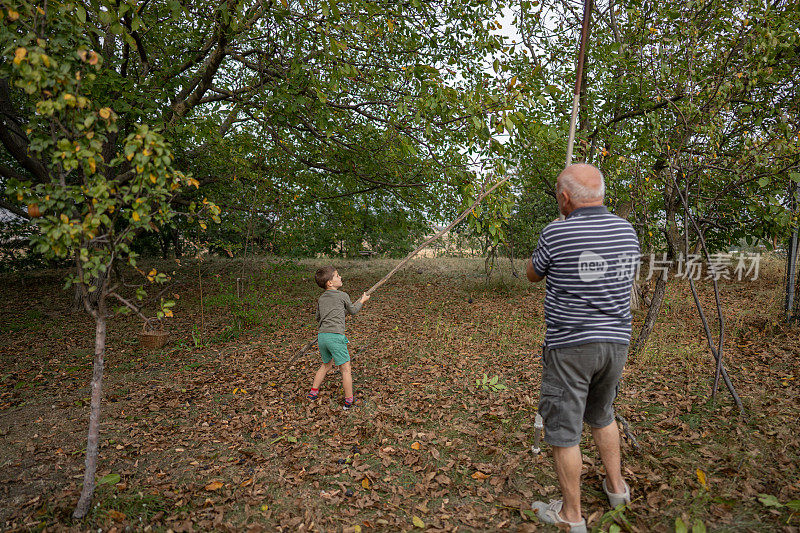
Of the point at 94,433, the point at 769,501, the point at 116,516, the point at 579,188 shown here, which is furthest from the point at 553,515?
the point at 94,433

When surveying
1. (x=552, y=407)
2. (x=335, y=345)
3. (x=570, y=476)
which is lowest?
(x=570, y=476)

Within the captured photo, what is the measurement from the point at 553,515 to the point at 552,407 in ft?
2.61

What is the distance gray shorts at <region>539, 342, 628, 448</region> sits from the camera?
2514mm

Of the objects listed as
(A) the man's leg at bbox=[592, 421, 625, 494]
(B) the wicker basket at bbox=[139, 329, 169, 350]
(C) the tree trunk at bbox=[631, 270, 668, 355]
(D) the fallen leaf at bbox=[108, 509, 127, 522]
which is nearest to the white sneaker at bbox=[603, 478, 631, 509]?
(A) the man's leg at bbox=[592, 421, 625, 494]

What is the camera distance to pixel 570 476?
8.69ft

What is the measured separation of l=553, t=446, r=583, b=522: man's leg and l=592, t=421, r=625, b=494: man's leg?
0.82ft

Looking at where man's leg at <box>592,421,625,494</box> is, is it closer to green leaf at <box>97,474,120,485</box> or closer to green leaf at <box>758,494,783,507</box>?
green leaf at <box>758,494,783,507</box>

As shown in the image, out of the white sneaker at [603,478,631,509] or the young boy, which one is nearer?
the white sneaker at [603,478,631,509]

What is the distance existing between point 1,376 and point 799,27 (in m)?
11.4

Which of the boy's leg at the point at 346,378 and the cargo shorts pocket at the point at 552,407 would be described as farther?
the boy's leg at the point at 346,378

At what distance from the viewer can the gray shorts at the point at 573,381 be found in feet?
8.25

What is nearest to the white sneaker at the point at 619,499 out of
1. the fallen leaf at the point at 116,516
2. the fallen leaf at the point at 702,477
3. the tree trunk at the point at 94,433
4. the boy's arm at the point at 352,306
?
the fallen leaf at the point at 702,477

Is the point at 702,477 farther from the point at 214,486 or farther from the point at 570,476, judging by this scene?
the point at 214,486

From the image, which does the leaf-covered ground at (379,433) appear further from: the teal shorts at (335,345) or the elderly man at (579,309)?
the elderly man at (579,309)
